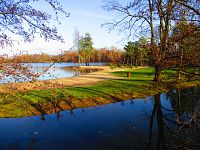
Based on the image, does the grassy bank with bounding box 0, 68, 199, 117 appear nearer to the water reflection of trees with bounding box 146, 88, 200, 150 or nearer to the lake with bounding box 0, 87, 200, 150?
the lake with bounding box 0, 87, 200, 150

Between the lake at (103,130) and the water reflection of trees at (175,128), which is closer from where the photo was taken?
the water reflection of trees at (175,128)

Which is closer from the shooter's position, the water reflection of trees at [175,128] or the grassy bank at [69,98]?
the water reflection of trees at [175,128]

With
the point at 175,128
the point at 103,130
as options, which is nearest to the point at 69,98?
the point at 103,130

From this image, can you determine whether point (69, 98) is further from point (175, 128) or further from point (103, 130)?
point (175, 128)

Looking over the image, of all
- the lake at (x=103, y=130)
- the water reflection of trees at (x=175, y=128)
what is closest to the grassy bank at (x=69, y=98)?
Answer: the lake at (x=103, y=130)

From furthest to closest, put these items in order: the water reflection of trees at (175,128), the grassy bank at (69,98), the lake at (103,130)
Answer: the grassy bank at (69,98) < the lake at (103,130) < the water reflection of trees at (175,128)

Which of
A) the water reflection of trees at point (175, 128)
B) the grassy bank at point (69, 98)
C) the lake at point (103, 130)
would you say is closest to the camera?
the water reflection of trees at point (175, 128)

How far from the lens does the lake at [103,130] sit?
Answer: 41.1 ft

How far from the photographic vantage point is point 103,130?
584 inches

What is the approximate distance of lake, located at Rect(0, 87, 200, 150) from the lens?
12523 mm

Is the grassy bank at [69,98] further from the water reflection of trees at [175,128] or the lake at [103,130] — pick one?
the water reflection of trees at [175,128]

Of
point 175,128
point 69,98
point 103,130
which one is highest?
point 69,98

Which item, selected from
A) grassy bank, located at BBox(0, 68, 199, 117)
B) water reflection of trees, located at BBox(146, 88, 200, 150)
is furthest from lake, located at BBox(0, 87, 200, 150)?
grassy bank, located at BBox(0, 68, 199, 117)

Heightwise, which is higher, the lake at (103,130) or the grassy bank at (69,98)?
the grassy bank at (69,98)
